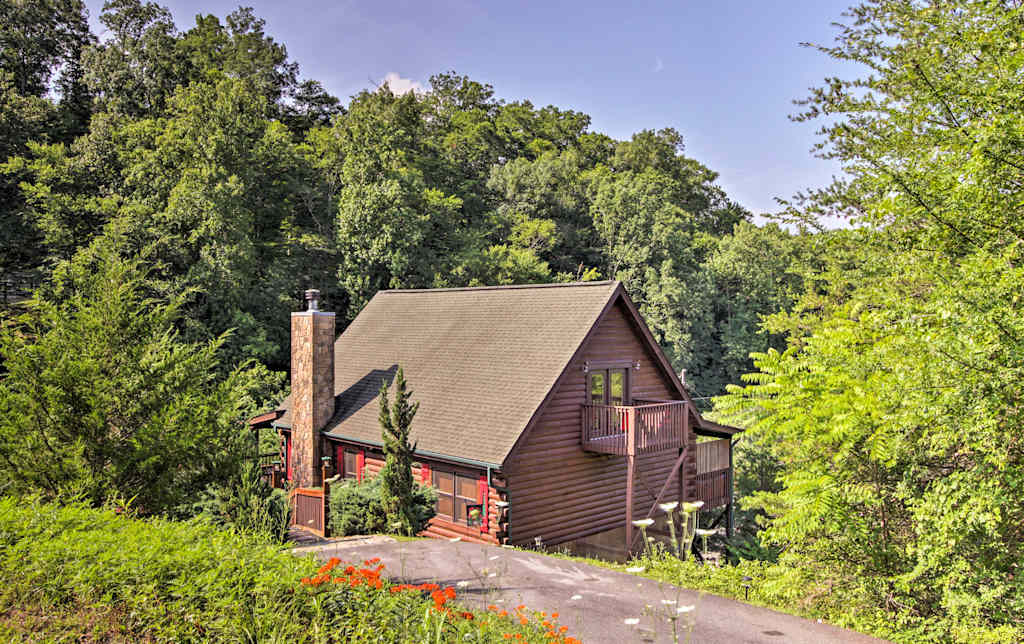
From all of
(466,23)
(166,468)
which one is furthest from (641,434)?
(466,23)

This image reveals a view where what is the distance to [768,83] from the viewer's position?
19.8m

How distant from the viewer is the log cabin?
1488 centimetres

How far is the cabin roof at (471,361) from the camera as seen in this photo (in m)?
15.1

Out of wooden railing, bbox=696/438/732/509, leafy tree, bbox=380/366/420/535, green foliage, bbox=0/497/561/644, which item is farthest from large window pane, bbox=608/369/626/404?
green foliage, bbox=0/497/561/644

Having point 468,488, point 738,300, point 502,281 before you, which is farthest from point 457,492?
point 738,300

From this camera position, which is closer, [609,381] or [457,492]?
[457,492]

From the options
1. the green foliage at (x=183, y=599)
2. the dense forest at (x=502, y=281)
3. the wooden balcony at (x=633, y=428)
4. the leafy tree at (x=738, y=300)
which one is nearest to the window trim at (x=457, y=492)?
the wooden balcony at (x=633, y=428)

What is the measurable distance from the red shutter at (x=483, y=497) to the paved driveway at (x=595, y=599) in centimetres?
248

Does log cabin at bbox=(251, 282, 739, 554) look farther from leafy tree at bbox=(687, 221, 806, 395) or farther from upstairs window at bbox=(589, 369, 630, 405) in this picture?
leafy tree at bbox=(687, 221, 806, 395)

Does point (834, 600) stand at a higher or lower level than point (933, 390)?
lower

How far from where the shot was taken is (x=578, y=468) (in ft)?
52.6

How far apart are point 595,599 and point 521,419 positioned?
6212 mm

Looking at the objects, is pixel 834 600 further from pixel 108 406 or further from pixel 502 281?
pixel 502 281

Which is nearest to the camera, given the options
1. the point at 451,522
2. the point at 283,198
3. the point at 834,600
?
the point at 834,600
